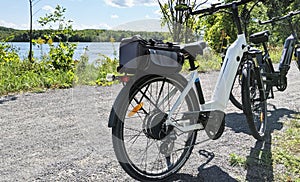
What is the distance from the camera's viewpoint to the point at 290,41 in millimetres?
4438

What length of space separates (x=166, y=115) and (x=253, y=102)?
118 centimetres

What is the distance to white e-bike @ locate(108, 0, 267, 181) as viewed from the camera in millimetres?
2178

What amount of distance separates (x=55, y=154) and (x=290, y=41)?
324 centimetres

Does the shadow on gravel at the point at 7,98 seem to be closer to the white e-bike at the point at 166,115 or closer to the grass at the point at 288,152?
the white e-bike at the point at 166,115

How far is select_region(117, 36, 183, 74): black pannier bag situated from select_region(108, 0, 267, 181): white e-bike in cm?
10

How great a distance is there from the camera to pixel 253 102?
10.4 ft

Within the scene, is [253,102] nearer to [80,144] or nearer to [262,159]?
[262,159]

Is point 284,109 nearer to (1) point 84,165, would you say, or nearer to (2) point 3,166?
(1) point 84,165

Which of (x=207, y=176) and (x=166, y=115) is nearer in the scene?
(x=166, y=115)

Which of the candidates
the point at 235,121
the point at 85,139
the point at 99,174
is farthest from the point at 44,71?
the point at 99,174

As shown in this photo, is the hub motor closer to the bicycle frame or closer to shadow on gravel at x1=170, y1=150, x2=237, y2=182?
the bicycle frame

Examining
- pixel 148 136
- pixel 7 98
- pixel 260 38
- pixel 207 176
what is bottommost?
pixel 207 176

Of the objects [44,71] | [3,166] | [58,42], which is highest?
[58,42]

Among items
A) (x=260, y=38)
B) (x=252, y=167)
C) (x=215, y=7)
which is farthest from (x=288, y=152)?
(x=215, y=7)
